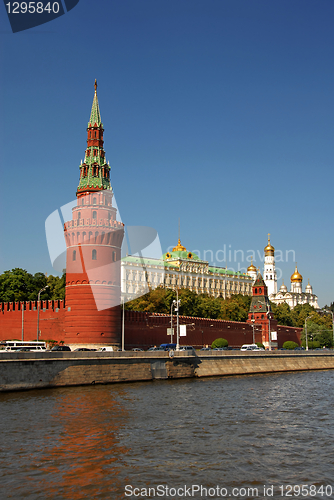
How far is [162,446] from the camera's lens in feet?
64.5

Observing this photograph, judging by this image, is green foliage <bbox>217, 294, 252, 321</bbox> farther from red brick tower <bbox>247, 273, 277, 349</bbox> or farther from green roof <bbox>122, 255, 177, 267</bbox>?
green roof <bbox>122, 255, 177, 267</bbox>

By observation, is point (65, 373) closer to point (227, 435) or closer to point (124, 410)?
point (124, 410)

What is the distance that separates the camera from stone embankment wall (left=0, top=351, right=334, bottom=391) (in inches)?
1351

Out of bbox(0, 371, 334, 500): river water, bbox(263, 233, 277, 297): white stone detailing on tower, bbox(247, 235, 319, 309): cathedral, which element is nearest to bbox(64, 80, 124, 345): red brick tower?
bbox(0, 371, 334, 500): river water

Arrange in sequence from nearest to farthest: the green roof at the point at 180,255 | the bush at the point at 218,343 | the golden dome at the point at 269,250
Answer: the bush at the point at 218,343
the green roof at the point at 180,255
the golden dome at the point at 269,250

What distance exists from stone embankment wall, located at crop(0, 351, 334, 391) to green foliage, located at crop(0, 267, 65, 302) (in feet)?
97.5

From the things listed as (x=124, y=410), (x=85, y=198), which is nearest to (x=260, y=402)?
(x=124, y=410)

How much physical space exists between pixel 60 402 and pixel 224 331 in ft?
170

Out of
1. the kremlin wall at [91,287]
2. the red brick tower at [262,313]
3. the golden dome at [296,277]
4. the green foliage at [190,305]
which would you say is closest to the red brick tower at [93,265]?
the kremlin wall at [91,287]

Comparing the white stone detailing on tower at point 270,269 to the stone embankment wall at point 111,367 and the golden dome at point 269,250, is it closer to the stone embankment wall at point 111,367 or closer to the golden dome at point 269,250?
the golden dome at point 269,250

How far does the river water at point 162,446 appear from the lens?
1522 cm

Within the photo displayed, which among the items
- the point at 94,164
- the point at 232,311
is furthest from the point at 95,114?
the point at 232,311

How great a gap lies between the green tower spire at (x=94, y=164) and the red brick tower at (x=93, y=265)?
10 cm

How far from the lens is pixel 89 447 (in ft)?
63.4
